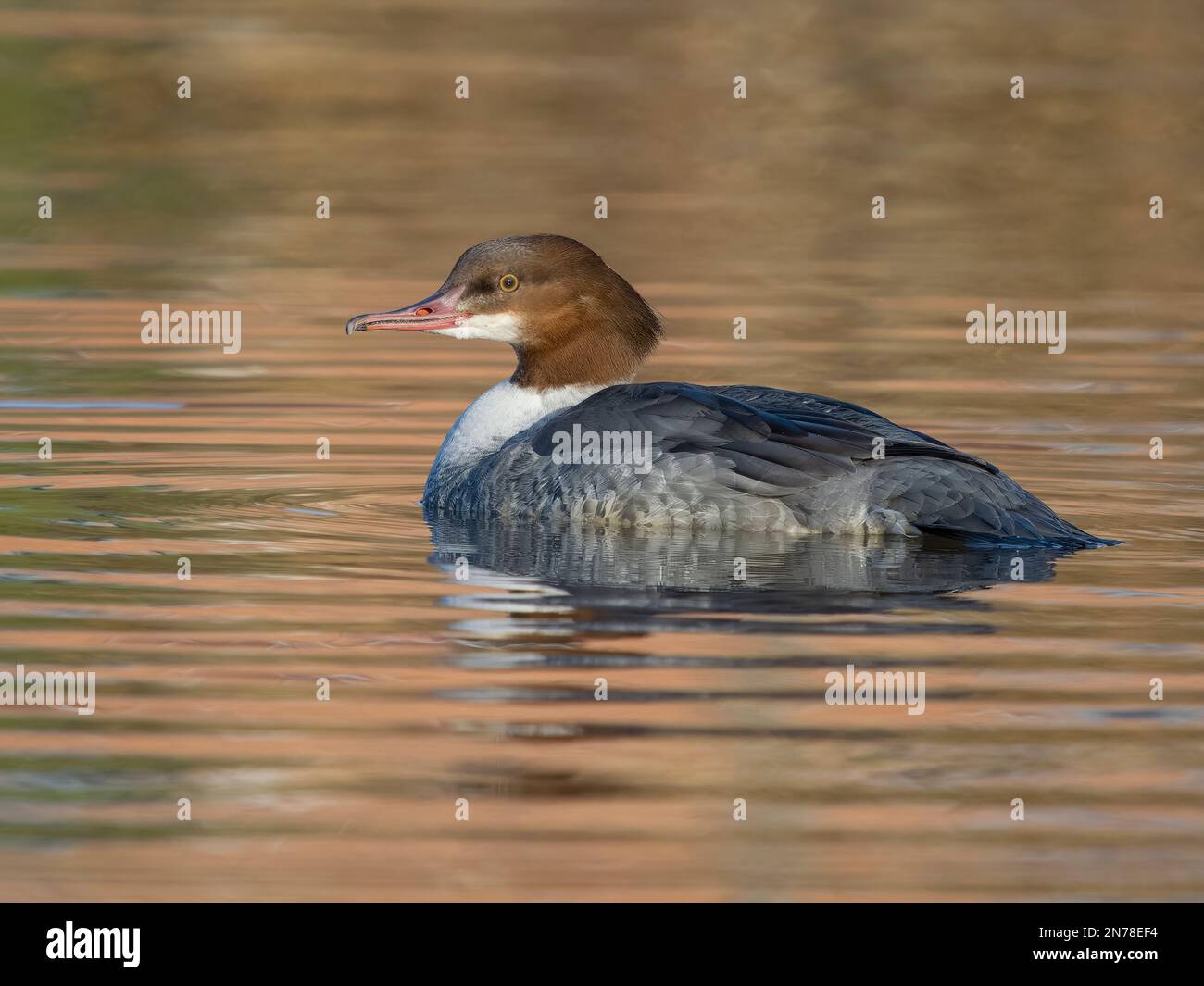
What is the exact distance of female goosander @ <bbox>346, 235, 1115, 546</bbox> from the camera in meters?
9.13

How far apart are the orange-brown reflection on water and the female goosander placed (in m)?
0.21

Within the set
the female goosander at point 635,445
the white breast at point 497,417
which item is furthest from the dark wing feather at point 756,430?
the white breast at point 497,417

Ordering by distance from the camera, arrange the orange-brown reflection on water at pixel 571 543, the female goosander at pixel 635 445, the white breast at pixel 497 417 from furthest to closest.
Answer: the white breast at pixel 497 417 → the female goosander at pixel 635 445 → the orange-brown reflection on water at pixel 571 543

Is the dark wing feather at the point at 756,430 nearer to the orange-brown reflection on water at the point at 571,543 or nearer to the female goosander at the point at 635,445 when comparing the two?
the female goosander at the point at 635,445

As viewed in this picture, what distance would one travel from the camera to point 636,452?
31.0 ft

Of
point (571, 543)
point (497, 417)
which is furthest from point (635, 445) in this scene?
point (497, 417)

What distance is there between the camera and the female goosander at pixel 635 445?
913cm

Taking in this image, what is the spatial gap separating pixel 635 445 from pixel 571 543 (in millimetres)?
485

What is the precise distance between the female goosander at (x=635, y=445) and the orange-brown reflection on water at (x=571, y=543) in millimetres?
213

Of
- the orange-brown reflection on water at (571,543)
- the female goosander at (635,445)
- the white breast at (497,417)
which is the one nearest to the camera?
the orange-brown reflection on water at (571,543)

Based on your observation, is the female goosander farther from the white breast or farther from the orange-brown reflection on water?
the orange-brown reflection on water

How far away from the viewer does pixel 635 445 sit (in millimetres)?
9430

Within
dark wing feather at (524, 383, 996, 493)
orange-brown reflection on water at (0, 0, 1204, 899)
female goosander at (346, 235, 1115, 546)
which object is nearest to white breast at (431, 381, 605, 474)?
female goosander at (346, 235, 1115, 546)

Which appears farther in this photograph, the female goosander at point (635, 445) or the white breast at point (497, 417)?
the white breast at point (497, 417)
